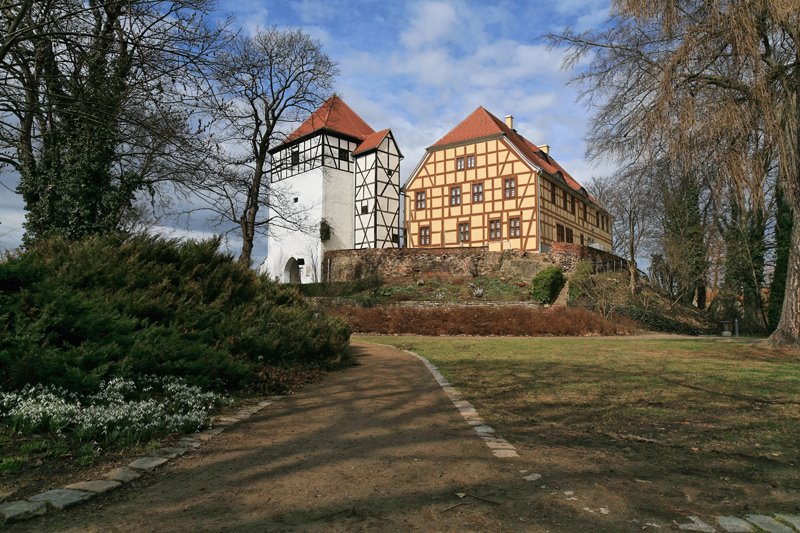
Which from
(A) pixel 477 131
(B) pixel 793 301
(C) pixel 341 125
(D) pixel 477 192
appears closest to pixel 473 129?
(A) pixel 477 131

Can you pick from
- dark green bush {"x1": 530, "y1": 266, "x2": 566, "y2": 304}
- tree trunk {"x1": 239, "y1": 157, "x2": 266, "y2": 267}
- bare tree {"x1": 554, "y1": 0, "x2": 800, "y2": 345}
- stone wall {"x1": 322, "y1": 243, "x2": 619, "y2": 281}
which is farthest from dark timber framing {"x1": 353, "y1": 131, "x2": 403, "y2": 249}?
bare tree {"x1": 554, "y1": 0, "x2": 800, "y2": 345}

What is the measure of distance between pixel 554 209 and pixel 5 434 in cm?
3443

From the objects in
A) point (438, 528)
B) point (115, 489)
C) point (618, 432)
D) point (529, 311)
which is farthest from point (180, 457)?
point (529, 311)

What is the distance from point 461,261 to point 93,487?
92.8ft

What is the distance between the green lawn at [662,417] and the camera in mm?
3609

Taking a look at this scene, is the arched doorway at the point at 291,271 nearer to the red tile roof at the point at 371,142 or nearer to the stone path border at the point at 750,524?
the red tile roof at the point at 371,142

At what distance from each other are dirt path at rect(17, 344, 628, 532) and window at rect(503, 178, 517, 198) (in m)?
29.6

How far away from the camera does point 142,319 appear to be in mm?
6965

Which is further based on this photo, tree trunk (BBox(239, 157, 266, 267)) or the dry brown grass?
tree trunk (BBox(239, 157, 266, 267))

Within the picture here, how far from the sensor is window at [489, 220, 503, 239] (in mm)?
34125

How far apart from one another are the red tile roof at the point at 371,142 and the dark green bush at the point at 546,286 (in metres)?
17.2

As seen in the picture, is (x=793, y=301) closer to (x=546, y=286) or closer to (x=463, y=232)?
(x=546, y=286)

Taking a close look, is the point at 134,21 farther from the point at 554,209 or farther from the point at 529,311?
the point at 554,209

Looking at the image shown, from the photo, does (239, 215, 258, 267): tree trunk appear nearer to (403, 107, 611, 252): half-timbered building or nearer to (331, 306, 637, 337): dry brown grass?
(331, 306, 637, 337): dry brown grass
